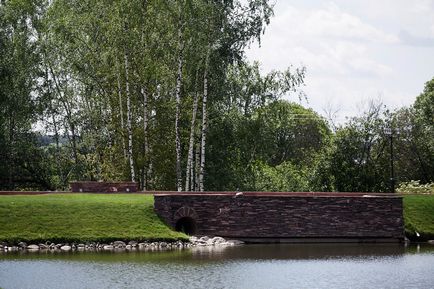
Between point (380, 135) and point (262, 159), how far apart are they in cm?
1215

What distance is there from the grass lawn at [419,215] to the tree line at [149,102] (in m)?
8.89

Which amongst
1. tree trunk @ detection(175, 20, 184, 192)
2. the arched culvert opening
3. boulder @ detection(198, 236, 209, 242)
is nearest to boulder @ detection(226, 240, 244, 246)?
boulder @ detection(198, 236, 209, 242)

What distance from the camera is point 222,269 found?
36.2 metres

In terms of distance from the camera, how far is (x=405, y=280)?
111ft

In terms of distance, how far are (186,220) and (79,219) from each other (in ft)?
22.2

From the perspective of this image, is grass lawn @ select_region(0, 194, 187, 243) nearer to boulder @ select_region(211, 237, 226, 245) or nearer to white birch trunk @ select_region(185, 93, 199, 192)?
boulder @ select_region(211, 237, 226, 245)

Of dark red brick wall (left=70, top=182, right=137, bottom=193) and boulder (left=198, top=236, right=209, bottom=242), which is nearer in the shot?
boulder (left=198, top=236, right=209, bottom=242)

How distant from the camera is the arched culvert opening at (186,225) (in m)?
49.6

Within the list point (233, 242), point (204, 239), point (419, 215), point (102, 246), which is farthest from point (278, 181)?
point (102, 246)

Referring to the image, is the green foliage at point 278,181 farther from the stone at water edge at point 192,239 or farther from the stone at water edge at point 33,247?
the stone at water edge at point 33,247

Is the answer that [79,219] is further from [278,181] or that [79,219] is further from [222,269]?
[278,181]

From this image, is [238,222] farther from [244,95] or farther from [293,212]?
[244,95]

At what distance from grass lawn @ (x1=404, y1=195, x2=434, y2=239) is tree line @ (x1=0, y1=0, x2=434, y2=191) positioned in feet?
29.2

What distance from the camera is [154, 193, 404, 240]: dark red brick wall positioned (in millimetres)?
49406
